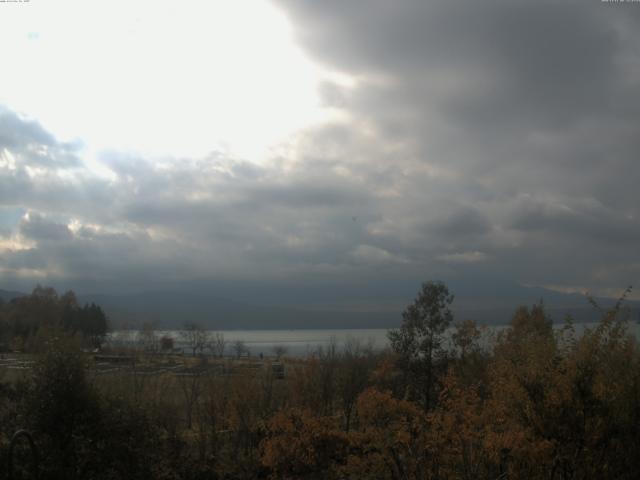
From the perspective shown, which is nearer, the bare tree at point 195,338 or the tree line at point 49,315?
the bare tree at point 195,338

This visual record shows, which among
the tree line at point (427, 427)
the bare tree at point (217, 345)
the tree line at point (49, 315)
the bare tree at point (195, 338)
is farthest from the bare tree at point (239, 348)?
the tree line at point (49, 315)

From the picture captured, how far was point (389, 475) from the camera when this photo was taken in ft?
49.2

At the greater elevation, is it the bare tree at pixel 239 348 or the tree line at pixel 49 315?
the tree line at pixel 49 315

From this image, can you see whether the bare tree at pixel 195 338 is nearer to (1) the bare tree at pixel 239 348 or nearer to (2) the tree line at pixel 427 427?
(1) the bare tree at pixel 239 348

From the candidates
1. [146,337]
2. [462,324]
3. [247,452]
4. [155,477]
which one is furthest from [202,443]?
[146,337]

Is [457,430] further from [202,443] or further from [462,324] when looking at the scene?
[462,324]

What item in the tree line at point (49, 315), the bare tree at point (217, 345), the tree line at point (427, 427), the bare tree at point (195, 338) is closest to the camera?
the tree line at point (427, 427)

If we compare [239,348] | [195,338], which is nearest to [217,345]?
[239,348]

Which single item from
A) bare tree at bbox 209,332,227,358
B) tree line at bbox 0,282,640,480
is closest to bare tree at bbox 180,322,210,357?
bare tree at bbox 209,332,227,358

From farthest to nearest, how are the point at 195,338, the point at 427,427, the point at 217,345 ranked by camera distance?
the point at 195,338 → the point at 217,345 → the point at 427,427

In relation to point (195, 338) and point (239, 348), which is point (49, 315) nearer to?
point (195, 338)

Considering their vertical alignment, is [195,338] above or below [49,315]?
below

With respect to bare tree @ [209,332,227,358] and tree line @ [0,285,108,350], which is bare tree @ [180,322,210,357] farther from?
tree line @ [0,285,108,350]

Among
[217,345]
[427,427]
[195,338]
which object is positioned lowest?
[195,338]
